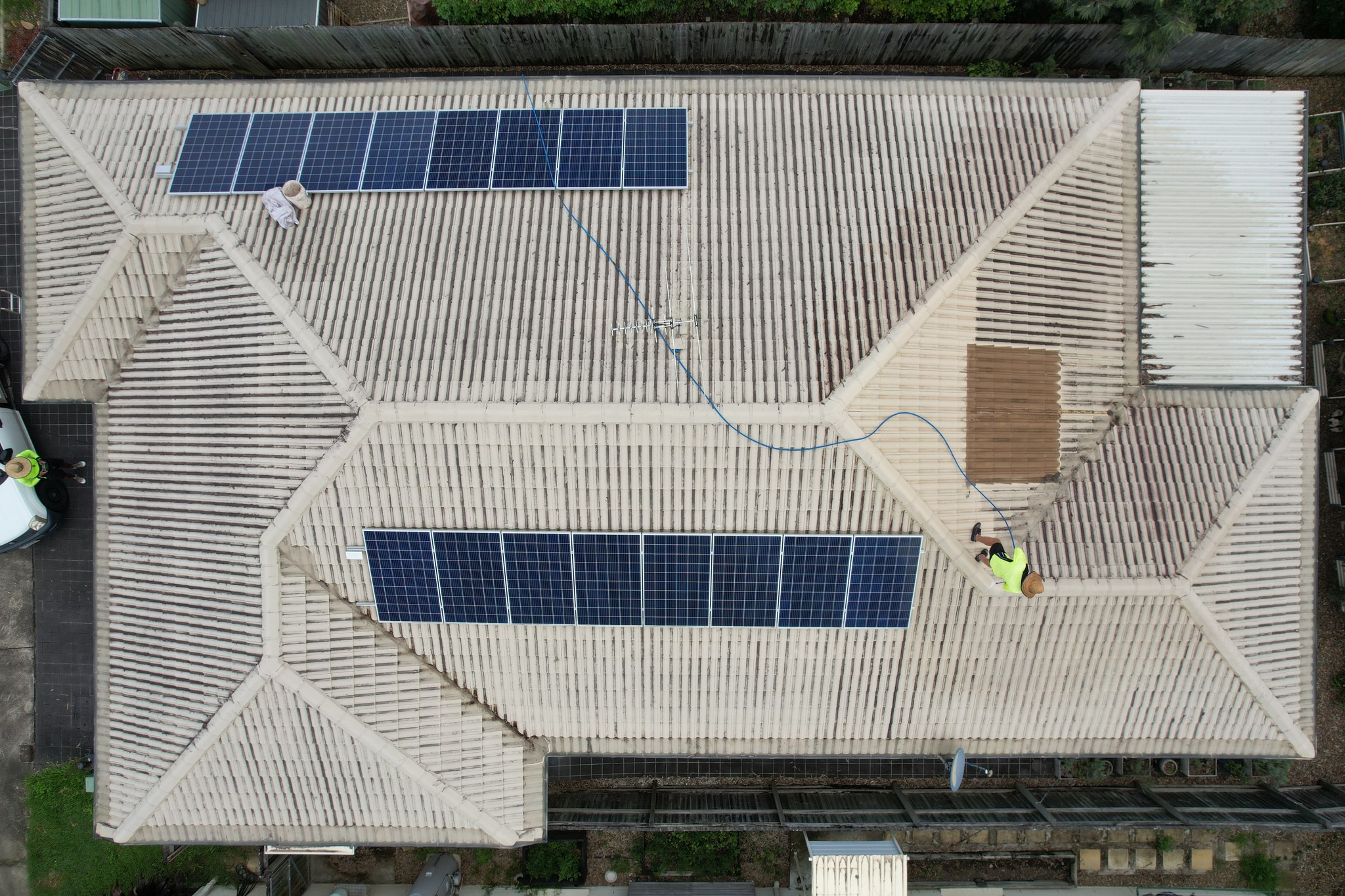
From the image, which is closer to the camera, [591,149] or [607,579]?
[607,579]

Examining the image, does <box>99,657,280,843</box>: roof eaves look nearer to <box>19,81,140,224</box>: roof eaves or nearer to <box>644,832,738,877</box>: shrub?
<box>19,81,140,224</box>: roof eaves

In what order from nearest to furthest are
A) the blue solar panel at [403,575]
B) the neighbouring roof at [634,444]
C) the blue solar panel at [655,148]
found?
1. the neighbouring roof at [634,444]
2. the blue solar panel at [403,575]
3. the blue solar panel at [655,148]

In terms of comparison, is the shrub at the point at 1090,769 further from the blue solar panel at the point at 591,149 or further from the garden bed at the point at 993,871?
the blue solar panel at the point at 591,149

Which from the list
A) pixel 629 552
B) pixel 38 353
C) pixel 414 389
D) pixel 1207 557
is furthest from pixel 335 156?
pixel 1207 557

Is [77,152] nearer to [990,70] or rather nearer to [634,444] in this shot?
[634,444]

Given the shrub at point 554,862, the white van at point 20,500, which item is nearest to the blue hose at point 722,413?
the shrub at point 554,862

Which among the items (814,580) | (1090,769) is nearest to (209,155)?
(814,580)
